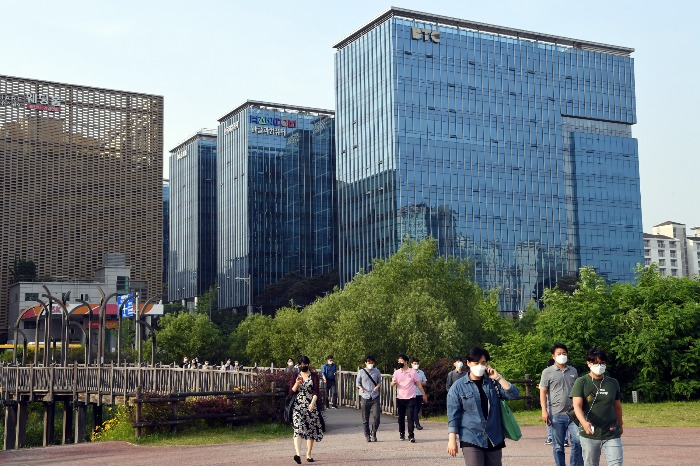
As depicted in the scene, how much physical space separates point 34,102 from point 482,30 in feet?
185

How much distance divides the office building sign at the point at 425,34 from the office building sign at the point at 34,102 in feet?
147

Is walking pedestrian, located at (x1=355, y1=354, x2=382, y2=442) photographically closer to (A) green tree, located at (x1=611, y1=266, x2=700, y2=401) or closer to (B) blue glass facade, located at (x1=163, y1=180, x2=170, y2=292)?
(A) green tree, located at (x1=611, y1=266, x2=700, y2=401)

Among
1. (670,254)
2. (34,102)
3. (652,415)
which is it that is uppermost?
(34,102)

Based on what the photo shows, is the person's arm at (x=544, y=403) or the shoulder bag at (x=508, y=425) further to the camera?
the person's arm at (x=544, y=403)

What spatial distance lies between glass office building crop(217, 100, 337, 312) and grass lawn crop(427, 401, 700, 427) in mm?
107449

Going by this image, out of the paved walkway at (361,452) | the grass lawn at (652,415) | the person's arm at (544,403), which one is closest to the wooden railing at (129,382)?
the grass lawn at (652,415)

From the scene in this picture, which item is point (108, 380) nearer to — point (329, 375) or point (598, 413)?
point (329, 375)

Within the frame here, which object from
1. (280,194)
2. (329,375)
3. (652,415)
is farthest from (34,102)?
(652,415)

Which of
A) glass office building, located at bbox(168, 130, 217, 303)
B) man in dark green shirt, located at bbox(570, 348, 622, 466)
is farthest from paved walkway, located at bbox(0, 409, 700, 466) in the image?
glass office building, located at bbox(168, 130, 217, 303)

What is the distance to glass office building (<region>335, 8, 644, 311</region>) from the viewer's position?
344ft

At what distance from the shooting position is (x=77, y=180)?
113 m

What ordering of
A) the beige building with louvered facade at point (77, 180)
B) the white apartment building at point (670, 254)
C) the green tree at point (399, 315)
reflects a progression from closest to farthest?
the green tree at point (399, 315) < the beige building with louvered facade at point (77, 180) < the white apartment building at point (670, 254)

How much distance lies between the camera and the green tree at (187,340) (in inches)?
2879

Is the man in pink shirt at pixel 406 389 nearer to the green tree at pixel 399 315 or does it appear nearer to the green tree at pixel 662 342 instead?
the green tree at pixel 662 342
